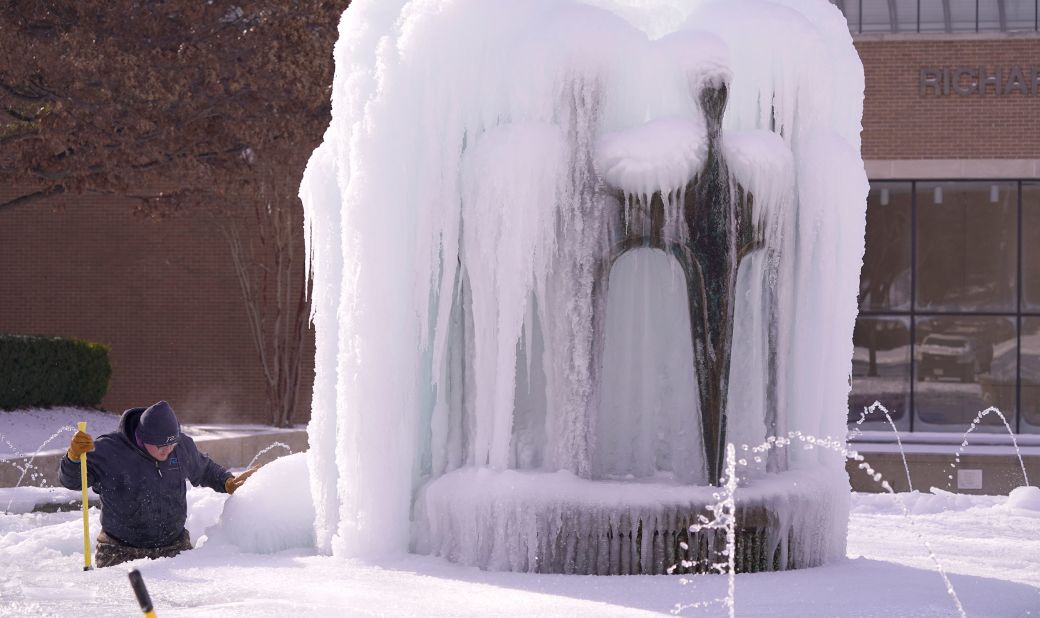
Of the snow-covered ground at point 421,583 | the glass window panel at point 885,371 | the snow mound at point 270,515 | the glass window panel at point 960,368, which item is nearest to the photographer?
the snow-covered ground at point 421,583

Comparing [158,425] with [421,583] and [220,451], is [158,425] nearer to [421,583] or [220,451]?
[421,583]

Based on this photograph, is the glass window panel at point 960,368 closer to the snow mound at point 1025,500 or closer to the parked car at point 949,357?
the parked car at point 949,357

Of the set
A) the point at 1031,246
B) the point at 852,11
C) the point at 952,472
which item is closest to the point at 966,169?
the point at 1031,246

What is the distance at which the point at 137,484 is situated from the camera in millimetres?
7176

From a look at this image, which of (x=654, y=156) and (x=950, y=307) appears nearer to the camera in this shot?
(x=654, y=156)

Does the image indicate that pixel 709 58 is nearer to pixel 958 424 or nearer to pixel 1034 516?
pixel 1034 516

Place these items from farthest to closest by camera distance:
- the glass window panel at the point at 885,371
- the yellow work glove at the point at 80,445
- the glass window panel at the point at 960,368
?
1. the glass window panel at the point at 885,371
2. the glass window panel at the point at 960,368
3. the yellow work glove at the point at 80,445

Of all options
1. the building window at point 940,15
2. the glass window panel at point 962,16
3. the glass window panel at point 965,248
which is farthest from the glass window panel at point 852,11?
the glass window panel at point 965,248

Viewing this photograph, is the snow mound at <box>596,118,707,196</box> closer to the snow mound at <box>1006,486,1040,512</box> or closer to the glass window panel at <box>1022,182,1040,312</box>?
the snow mound at <box>1006,486,1040,512</box>

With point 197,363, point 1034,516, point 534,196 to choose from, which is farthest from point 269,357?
point 534,196

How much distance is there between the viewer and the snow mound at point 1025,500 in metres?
10.5

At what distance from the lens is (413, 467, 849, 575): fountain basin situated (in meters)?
6.69

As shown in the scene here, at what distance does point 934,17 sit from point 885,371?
548 cm

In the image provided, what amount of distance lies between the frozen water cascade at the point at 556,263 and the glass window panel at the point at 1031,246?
1539 centimetres
